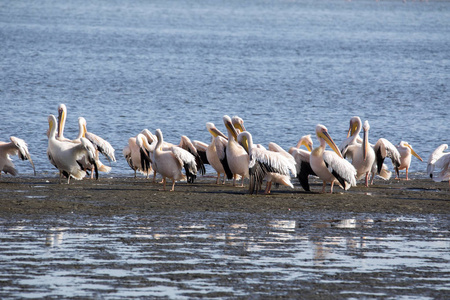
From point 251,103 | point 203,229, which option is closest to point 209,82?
point 251,103

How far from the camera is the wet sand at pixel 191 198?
29.1 feet

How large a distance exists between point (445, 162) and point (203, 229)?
4.57 m

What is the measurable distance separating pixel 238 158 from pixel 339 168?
4.65 ft

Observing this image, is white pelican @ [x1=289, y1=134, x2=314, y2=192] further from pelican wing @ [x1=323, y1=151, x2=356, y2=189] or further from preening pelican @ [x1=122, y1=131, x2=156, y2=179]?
preening pelican @ [x1=122, y1=131, x2=156, y2=179]

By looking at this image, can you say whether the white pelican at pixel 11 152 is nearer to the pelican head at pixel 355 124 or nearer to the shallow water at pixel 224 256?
the shallow water at pixel 224 256

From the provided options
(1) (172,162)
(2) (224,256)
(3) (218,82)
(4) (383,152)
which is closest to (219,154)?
(1) (172,162)

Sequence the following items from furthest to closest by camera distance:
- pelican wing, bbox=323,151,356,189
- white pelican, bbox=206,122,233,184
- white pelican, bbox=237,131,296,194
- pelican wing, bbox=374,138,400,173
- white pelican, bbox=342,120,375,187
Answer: pelican wing, bbox=374,138,400,173, white pelican, bbox=342,120,375,187, white pelican, bbox=206,122,233,184, pelican wing, bbox=323,151,356,189, white pelican, bbox=237,131,296,194

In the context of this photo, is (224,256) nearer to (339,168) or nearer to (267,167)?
(267,167)

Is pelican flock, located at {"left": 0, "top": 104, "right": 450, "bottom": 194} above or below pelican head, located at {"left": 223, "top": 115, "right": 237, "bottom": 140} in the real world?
below

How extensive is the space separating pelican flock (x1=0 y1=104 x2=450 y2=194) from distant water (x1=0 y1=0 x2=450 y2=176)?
193 centimetres

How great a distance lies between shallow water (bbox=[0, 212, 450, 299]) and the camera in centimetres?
567

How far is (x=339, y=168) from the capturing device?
1024 centimetres

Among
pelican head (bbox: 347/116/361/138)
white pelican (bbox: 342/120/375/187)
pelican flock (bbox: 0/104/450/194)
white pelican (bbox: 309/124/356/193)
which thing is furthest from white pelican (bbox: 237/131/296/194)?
pelican head (bbox: 347/116/361/138)

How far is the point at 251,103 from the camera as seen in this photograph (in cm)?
2606
